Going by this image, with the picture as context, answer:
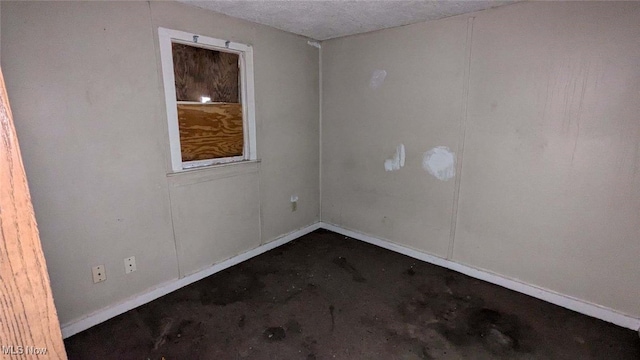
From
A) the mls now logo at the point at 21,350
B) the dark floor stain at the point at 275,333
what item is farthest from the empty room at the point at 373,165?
the mls now logo at the point at 21,350

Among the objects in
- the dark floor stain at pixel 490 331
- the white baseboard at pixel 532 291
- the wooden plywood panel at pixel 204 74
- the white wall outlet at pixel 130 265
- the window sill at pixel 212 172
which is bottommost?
the dark floor stain at pixel 490 331

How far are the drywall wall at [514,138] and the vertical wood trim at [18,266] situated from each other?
9.00 ft

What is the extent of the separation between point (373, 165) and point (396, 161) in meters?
0.28

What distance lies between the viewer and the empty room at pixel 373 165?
1.84 m

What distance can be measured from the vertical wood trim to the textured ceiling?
2.07 metres

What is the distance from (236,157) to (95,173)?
1.13m

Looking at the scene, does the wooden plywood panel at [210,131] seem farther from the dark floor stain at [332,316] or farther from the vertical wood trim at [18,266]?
the vertical wood trim at [18,266]

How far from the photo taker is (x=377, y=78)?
2986mm

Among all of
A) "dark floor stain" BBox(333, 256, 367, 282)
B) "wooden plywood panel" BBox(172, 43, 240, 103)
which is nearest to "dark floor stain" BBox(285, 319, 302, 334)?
"dark floor stain" BBox(333, 256, 367, 282)

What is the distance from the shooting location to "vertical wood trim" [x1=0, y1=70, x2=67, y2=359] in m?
0.50

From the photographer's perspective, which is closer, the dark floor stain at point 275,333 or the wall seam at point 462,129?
the dark floor stain at point 275,333

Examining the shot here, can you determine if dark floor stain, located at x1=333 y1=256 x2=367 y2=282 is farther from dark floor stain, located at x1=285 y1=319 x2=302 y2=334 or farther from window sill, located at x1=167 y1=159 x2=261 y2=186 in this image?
window sill, located at x1=167 y1=159 x2=261 y2=186

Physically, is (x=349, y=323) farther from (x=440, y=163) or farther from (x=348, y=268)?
(x=440, y=163)

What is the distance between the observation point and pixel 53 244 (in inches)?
72.2
